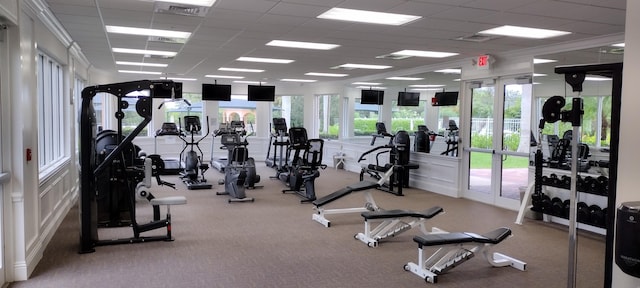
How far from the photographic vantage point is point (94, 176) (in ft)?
16.1

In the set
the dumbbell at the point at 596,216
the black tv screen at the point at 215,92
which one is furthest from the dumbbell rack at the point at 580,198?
the black tv screen at the point at 215,92

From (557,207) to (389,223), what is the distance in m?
2.63

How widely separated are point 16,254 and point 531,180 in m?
6.50

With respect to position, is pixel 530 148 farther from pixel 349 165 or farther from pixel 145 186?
pixel 349 165

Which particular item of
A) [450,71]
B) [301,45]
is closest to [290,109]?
[450,71]

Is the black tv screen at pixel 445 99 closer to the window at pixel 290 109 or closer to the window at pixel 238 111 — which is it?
the window at pixel 290 109

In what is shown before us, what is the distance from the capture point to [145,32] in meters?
6.34

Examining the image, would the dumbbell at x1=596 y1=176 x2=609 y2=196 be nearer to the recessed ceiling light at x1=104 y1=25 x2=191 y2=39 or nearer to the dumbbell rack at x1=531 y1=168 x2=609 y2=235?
the dumbbell rack at x1=531 y1=168 x2=609 y2=235

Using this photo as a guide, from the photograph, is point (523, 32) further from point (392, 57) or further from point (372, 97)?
point (372, 97)

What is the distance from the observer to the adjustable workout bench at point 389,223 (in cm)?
534

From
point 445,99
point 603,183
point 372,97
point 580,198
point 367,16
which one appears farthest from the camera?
point 372,97

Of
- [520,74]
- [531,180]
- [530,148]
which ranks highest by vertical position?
[520,74]

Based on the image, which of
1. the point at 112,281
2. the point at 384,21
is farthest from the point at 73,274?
the point at 384,21

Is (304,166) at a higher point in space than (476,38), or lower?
lower
